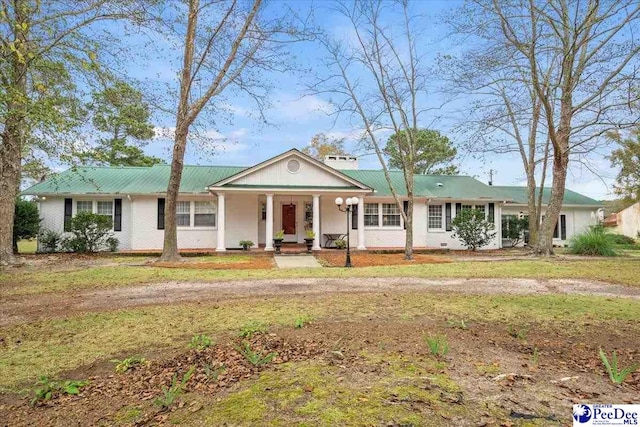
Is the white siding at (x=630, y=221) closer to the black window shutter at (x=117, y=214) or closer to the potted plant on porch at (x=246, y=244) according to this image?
the potted plant on porch at (x=246, y=244)

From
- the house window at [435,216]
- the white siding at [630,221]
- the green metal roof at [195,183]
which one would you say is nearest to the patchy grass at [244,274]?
the green metal roof at [195,183]

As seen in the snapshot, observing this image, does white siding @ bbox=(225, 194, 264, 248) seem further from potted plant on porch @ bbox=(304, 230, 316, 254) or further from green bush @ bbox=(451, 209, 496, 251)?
green bush @ bbox=(451, 209, 496, 251)

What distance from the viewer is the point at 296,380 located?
10.1ft

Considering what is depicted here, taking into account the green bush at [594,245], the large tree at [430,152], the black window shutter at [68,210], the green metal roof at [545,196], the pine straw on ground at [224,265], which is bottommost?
the pine straw on ground at [224,265]

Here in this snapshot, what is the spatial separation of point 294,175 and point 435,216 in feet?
28.1

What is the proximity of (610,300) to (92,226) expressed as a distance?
18508 mm

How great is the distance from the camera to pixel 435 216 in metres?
20.8

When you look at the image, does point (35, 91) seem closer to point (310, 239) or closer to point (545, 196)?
point (310, 239)

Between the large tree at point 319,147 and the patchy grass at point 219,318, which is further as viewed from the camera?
the large tree at point 319,147

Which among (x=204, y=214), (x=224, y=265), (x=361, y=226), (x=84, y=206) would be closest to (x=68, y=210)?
(x=84, y=206)

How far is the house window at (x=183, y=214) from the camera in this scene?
18.4 m

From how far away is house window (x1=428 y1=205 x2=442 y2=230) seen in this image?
20.7 metres

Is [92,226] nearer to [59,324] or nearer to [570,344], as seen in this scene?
[59,324]

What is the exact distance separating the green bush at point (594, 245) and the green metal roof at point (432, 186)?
181 inches
